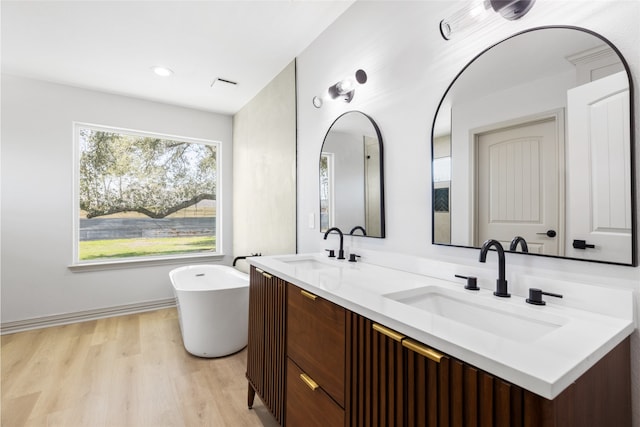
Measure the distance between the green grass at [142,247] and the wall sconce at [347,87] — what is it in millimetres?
3043

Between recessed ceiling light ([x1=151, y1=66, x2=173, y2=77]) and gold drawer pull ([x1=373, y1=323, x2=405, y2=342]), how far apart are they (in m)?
3.07

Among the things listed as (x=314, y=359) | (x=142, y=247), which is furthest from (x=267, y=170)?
(x=314, y=359)

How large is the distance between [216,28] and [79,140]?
2.35m

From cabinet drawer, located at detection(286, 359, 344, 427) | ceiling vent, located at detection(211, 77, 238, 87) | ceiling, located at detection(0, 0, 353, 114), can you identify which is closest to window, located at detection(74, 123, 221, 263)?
ceiling, located at detection(0, 0, 353, 114)

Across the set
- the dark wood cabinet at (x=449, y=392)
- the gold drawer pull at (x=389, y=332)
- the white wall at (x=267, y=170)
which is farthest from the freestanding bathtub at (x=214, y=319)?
the gold drawer pull at (x=389, y=332)

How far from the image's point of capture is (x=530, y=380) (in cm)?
53

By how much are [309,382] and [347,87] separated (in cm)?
161

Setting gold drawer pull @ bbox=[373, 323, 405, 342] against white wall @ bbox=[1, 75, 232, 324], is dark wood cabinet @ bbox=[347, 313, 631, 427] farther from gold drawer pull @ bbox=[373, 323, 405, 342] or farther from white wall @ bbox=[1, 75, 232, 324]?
white wall @ bbox=[1, 75, 232, 324]

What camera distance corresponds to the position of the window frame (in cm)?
329

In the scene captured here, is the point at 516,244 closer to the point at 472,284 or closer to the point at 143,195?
the point at 472,284

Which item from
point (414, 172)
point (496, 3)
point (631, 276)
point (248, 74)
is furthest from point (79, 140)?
point (631, 276)

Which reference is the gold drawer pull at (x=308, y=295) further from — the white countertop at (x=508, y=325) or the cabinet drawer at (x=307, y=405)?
the cabinet drawer at (x=307, y=405)

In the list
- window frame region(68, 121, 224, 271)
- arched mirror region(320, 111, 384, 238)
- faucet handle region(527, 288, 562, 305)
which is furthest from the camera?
window frame region(68, 121, 224, 271)

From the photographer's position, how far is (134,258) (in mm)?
3641
